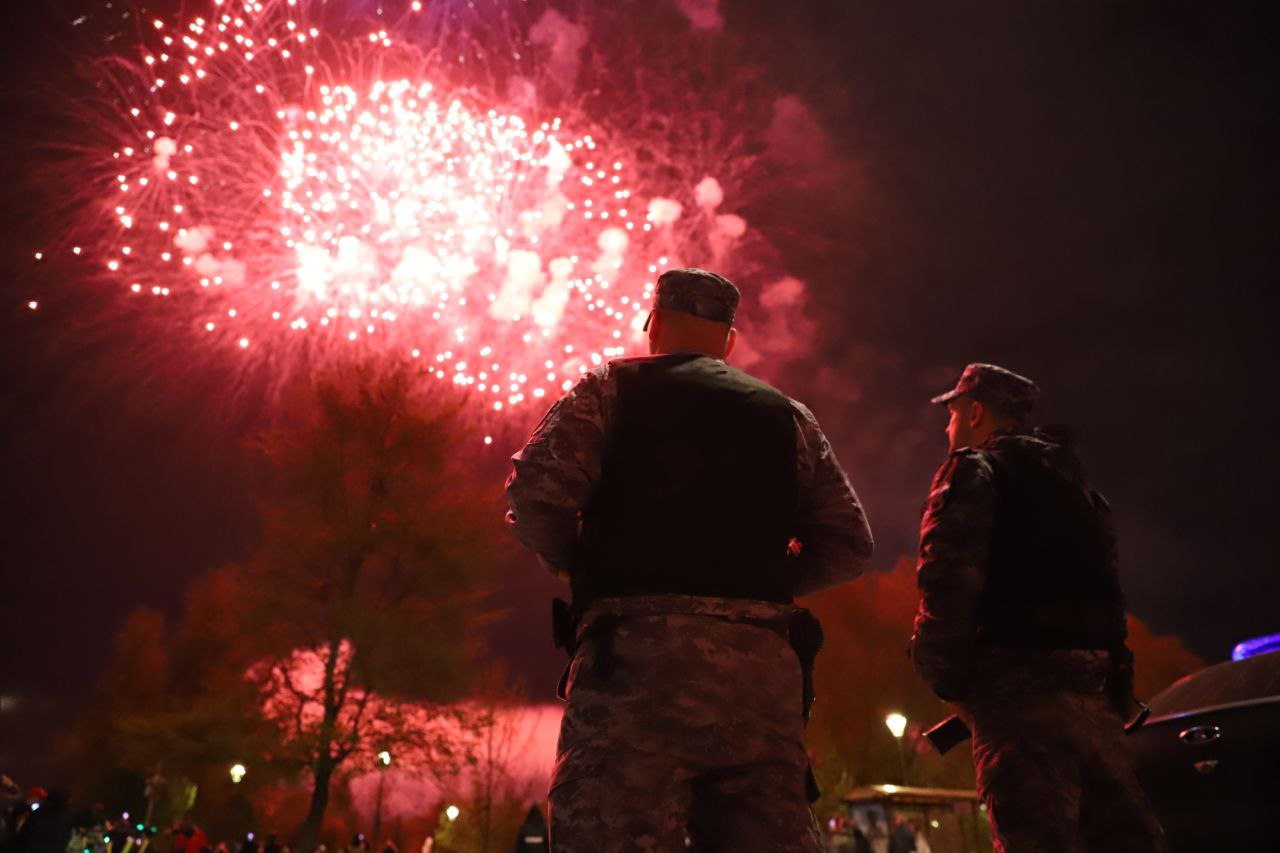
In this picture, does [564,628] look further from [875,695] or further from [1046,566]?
[875,695]

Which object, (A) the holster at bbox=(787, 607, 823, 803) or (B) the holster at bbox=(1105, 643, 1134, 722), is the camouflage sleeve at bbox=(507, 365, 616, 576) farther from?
(B) the holster at bbox=(1105, 643, 1134, 722)

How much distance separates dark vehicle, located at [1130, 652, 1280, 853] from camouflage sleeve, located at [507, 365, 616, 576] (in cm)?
295

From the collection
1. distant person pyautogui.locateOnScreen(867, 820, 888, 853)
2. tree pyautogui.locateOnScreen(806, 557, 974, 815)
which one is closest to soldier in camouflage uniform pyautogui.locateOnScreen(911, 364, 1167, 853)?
distant person pyautogui.locateOnScreen(867, 820, 888, 853)

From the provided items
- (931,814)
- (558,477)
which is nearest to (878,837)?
(931,814)

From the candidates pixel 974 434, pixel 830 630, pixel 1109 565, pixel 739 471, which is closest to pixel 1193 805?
pixel 1109 565

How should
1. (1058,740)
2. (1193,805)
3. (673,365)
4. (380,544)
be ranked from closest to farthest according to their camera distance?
(673,365)
(1058,740)
(1193,805)
(380,544)

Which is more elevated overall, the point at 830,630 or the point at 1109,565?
the point at 830,630

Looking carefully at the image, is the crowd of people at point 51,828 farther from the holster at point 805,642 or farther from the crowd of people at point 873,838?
the crowd of people at point 873,838

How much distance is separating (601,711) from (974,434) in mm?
2297

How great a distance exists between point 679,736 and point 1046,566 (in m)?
1.72

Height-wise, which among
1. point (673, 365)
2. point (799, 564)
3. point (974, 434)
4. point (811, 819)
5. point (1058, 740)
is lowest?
point (811, 819)

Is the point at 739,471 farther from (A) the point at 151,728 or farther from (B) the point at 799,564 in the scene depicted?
(A) the point at 151,728

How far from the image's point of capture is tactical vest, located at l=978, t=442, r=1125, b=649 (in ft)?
9.34

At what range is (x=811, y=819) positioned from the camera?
6.62 feet
